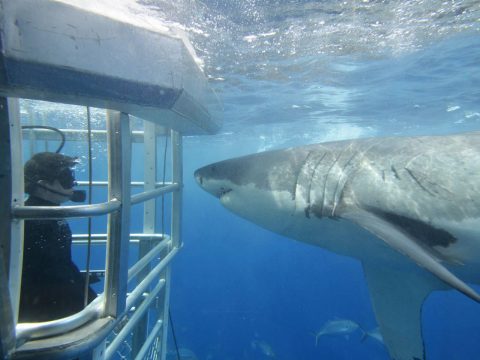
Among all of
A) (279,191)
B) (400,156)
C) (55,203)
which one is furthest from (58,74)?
(400,156)

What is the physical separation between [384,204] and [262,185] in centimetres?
103

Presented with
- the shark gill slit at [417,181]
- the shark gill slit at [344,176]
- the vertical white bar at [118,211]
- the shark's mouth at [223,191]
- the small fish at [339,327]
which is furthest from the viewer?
the small fish at [339,327]

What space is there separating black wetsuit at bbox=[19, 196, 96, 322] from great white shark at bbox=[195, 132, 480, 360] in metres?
1.45

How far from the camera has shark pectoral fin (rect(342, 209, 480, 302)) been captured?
5.44 ft

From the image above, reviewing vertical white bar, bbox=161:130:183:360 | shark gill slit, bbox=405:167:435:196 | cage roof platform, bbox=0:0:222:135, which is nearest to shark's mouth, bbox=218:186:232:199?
vertical white bar, bbox=161:130:183:360

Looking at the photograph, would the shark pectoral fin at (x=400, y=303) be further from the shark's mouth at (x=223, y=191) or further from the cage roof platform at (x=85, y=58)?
the cage roof platform at (x=85, y=58)

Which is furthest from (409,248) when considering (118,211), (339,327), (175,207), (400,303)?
(339,327)

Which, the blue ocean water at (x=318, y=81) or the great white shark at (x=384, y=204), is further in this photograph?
the blue ocean water at (x=318, y=81)

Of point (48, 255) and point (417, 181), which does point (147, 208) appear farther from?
point (417, 181)

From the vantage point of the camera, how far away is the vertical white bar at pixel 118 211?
192cm

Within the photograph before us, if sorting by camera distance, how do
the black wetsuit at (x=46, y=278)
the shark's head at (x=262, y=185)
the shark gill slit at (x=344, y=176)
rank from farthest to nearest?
the shark's head at (x=262, y=185) → the shark gill slit at (x=344, y=176) → the black wetsuit at (x=46, y=278)

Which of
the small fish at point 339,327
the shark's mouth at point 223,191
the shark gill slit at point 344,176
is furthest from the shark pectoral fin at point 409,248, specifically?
the small fish at point 339,327

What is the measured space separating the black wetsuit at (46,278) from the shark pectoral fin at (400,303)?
111 inches

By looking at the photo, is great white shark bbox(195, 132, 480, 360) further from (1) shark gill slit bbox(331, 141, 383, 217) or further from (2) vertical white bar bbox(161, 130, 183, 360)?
(2) vertical white bar bbox(161, 130, 183, 360)
